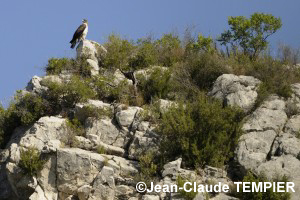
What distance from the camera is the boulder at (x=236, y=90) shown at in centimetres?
2305

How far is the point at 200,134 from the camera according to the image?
21.2m

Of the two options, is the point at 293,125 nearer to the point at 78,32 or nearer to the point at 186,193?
the point at 186,193

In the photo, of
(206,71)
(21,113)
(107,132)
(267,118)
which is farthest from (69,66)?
(267,118)

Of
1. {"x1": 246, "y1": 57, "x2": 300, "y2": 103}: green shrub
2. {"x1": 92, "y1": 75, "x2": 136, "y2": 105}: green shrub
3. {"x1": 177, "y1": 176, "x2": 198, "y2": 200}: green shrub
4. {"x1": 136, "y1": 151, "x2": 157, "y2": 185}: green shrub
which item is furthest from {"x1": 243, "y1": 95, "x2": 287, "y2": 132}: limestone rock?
{"x1": 92, "y1": 75, "x2": 136, "y2": 105}: green shrub

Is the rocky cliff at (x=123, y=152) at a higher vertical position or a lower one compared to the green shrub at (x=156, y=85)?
lower

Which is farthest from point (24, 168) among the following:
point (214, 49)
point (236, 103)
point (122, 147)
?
point (214, 49)

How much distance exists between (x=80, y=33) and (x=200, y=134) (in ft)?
29.2

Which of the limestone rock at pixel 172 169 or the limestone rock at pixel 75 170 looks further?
the limestone rock at pixel 75 170

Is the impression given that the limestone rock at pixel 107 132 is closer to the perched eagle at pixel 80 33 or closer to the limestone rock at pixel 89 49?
the limestone rock at pixel 89 49

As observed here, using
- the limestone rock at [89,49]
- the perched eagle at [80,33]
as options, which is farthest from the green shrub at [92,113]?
the perched eagle at [80,33]

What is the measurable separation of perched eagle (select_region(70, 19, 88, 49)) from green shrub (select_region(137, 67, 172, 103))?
390cm

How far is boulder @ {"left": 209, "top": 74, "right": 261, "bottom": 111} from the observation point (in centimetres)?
2305

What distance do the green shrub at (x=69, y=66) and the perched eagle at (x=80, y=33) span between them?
1033 millimetres

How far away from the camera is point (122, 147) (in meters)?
22.2
